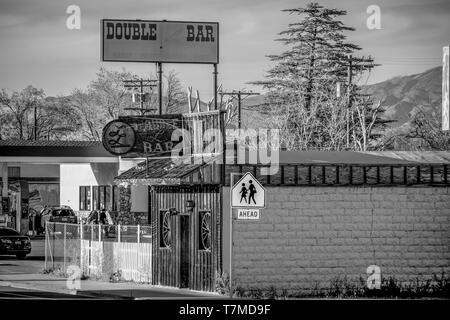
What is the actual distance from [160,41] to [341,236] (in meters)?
10.4

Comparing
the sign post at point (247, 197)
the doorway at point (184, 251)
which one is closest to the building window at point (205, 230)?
the doorway at point (184, 251)

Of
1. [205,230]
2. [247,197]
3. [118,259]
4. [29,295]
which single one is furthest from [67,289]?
[247,197]

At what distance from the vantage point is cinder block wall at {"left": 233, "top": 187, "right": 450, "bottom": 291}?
25.6 m

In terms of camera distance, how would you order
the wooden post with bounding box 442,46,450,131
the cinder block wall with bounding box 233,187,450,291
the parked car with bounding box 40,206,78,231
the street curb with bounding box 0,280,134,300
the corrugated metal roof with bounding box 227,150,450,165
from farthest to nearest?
1. the parked car with bounding box 40,206,78,231
2. the wooden post with bounding box 442,46,450,131
3. the corrugated metal roof with bounding box 227,150,450,165
4. the street curb with bounding box 0,280,134,300
5. the cinder block wall with bounding box 233,187,450,291

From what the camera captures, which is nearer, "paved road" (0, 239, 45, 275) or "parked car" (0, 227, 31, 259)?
"paved road" (0, 239, 45, 275)

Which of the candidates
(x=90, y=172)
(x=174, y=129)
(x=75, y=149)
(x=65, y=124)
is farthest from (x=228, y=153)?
(x=65, y=124)

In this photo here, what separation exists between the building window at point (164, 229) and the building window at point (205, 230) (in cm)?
169

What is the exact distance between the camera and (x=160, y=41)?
108ft

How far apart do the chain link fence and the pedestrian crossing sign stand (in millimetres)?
6648

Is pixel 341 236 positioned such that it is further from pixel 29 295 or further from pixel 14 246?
pixel 14 246

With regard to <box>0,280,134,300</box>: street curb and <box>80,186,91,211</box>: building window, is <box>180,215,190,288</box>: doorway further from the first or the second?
<box>80,186,91,211</box>: building window

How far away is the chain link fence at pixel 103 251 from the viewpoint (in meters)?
29.5

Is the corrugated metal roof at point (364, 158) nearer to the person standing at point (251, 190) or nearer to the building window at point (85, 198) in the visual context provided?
the person standing at point (251, 190)

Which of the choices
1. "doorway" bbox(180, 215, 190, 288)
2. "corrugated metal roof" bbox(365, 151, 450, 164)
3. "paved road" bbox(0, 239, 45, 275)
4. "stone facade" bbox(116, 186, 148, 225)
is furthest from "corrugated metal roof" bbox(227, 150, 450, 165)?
"stone facade" bbox(116, 186, 148, 225)
